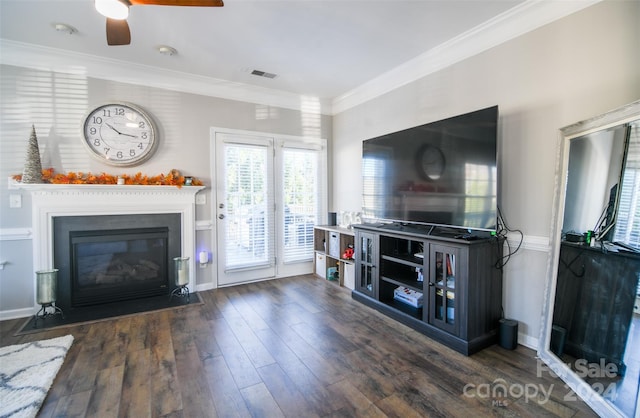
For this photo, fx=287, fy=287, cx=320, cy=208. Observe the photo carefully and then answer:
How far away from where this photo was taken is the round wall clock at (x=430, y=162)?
2.60 m

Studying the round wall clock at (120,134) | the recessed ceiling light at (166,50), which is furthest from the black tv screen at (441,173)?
the round wall clock at (120,134)

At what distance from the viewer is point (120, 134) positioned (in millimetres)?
3260

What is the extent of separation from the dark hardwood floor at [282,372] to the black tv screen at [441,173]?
1.08 meters

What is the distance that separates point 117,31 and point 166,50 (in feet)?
3.58

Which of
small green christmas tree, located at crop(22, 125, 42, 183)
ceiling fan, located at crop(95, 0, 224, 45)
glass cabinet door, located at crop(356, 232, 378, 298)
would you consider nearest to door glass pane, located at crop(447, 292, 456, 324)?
glass cabinet door, located at crop(356, 232, 378, 298)

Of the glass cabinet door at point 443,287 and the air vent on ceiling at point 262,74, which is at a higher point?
the air vent on ceiling at point 262,74

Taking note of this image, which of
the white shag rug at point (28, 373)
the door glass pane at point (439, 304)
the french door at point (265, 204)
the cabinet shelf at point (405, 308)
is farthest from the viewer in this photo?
the french door at point (265, 204)

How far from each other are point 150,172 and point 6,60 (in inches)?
63.6

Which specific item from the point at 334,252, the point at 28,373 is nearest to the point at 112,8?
the point at 28,373

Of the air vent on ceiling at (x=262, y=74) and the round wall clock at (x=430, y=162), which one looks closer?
the round wall clock at (x=430, y=162)

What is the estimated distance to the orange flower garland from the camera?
2910 millimetres

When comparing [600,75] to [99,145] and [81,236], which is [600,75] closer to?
[99,145]

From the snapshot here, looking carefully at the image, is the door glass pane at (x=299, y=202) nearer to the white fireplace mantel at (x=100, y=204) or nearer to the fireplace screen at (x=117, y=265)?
the white fireplace mantel at (x=100, y=204)

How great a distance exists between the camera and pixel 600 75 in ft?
6.44
